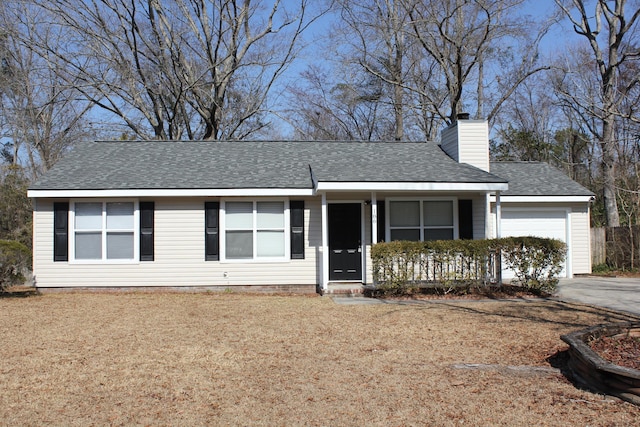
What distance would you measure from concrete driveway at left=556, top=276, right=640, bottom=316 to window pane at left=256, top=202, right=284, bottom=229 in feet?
21.0

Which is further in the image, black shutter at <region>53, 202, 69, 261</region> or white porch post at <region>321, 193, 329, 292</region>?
black shutter at <region>53, 202, 69, 261</region>

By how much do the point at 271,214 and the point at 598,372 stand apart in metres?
9.16

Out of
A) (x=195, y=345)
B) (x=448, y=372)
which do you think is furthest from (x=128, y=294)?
(x=448, y=372)

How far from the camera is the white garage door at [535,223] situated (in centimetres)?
1571

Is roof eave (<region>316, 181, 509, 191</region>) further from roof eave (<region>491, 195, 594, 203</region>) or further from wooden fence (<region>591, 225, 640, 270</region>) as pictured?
wooden fence (<region>591, 225, 640, 270</region>)

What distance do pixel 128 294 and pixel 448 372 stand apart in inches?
354

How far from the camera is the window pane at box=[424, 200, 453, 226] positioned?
13859mm

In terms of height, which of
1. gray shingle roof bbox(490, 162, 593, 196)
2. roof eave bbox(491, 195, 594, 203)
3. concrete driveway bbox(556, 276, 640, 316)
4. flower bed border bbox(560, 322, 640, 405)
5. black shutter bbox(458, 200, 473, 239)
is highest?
gray shingle roof bbox(490, 162, 593, 196)

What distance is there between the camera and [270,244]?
13.5m

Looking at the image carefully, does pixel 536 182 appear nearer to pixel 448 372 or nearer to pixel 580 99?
pixel 580 99

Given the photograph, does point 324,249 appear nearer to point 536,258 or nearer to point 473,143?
point 536,258

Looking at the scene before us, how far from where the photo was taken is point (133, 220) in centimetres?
1335

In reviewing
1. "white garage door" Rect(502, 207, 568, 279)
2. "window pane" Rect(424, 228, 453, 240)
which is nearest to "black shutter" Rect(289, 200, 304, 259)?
"window pane" Rect(424, 228, 453, 240)

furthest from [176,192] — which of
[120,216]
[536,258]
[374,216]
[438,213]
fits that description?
[536,258]
